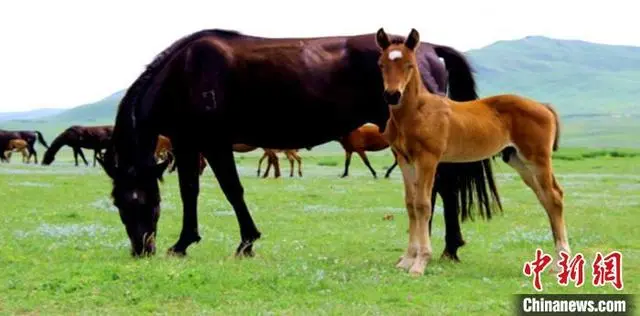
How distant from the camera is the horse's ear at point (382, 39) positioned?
10.8 meters

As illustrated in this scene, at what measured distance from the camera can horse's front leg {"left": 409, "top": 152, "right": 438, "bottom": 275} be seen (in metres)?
10.8

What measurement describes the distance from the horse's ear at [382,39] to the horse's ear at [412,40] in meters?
0.25

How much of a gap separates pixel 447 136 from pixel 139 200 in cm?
427

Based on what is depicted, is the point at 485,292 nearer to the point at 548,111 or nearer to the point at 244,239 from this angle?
the point at 548,111

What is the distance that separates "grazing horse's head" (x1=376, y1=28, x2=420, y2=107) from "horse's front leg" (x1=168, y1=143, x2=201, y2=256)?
3300mm

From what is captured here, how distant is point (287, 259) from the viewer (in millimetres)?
12539

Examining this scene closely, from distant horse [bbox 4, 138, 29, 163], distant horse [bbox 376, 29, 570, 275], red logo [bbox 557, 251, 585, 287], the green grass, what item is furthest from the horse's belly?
distant horse [bbox 4, 138, 29, 163]

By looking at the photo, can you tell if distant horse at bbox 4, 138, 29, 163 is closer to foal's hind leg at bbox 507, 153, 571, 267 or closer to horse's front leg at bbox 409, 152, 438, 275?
horse's front leg at bbox 409, 152, 438, 275

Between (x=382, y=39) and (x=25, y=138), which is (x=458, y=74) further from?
(x=25, y=138)

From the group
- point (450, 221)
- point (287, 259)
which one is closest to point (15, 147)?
point (287, 259)

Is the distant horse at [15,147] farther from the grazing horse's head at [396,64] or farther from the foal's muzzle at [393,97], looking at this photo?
the foal's muzzle at [393,97]

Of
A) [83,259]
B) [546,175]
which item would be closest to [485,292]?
[546,175]

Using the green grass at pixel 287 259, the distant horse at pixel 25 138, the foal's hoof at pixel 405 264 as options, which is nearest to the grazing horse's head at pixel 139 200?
the green grass at pixel 287 259

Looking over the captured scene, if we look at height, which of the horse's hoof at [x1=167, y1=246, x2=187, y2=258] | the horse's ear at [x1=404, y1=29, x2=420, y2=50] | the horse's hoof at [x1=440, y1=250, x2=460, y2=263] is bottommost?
the horse's hoof at [x1=440, y1=250, x2=460, y2=263]
